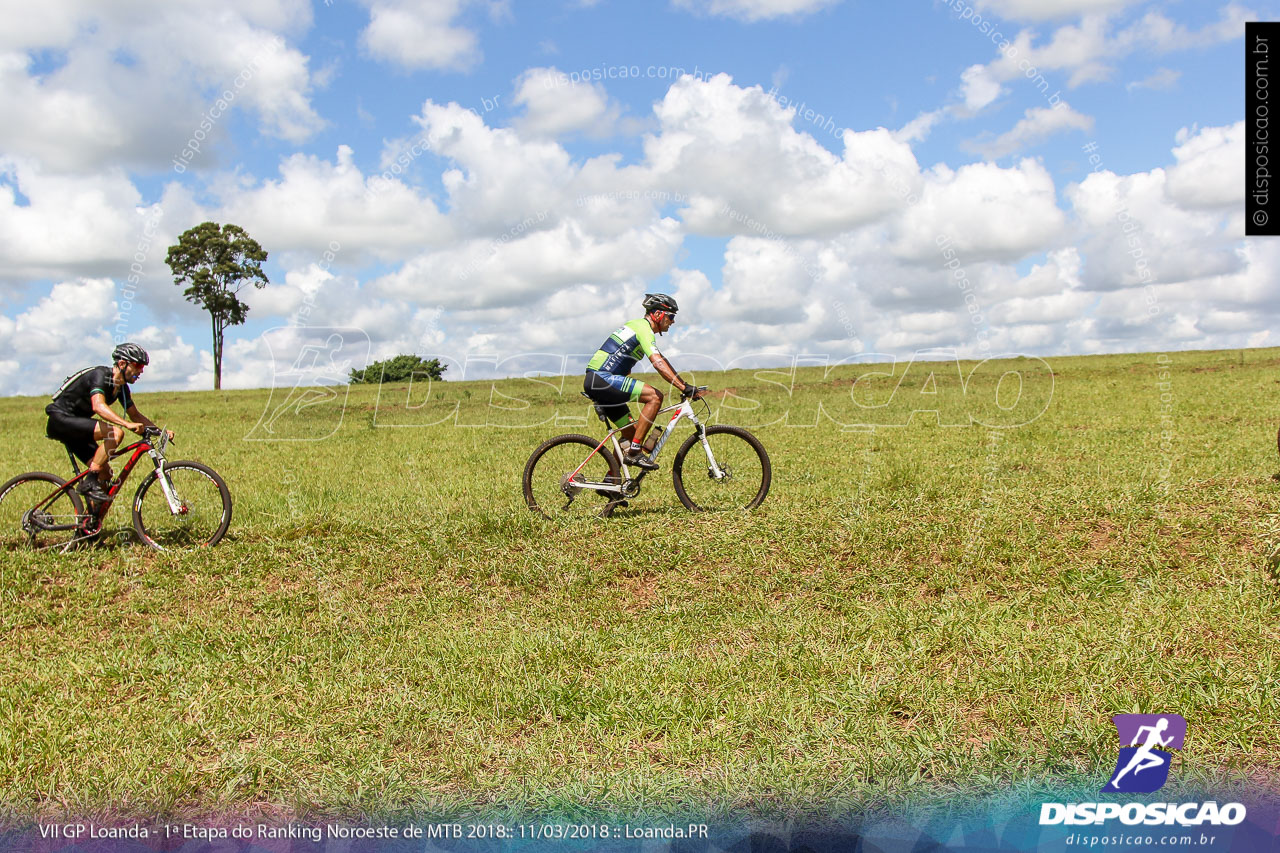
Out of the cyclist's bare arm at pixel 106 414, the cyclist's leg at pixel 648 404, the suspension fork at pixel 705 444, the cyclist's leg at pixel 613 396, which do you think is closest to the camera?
the cyclist's bare arm at pixel 106 414

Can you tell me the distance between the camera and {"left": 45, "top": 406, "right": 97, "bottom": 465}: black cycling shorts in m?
9.43

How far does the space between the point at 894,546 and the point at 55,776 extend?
6.95 m

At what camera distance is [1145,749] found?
4.41 m

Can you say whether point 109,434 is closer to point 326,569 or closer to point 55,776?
point 326,569

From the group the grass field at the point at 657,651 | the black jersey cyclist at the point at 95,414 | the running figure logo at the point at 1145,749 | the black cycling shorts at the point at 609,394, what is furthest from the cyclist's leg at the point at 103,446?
the running figure logo at the point at 1145,749

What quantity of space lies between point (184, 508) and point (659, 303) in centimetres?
602

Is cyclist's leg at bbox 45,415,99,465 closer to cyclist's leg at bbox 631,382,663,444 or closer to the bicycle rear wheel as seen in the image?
the bicycle rear wheel

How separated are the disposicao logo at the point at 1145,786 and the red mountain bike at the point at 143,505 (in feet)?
28.7

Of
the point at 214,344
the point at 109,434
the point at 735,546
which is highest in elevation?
the point at 214,344

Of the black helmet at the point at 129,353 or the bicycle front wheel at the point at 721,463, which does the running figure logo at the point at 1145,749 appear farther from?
the black helmet at the point at 129,353

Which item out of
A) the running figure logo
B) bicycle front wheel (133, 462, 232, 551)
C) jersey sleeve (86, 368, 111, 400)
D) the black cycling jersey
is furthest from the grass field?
jersey sleeve (86, 368, 111, 400)

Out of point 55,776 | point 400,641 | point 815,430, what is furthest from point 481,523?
point 815,430

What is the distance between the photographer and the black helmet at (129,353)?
29.9 ft

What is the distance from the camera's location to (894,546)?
8.26 m
